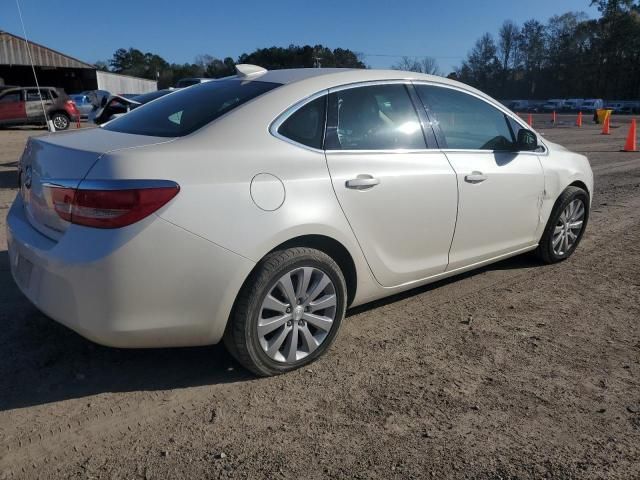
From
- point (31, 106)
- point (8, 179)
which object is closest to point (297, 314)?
point (8, 179)

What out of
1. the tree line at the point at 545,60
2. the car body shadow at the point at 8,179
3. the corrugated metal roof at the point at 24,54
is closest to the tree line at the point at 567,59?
the tree line at the point at 545,60

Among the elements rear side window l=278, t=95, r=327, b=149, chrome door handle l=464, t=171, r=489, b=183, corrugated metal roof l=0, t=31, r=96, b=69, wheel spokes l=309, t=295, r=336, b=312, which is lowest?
wheel spokes l=309, t=295, r=336, b=312

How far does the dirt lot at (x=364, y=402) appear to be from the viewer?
2.39 m

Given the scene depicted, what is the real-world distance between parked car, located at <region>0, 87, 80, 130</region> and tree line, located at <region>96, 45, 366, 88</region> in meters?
13.9

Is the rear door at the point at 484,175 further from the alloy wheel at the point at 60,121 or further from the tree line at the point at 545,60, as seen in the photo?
the tree line at the point at 545,60

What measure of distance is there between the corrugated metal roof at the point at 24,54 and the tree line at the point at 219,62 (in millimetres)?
12361

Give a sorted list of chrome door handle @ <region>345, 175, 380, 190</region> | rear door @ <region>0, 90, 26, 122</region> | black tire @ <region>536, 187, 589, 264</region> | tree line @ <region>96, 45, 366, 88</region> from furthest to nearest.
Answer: tree line @ <region>96, 45, 366, 88</region>, rear door @ <region>0, 90, 26, 122</region>, black tire @ <region>536, 187, 589, 264</region>, chrome door handle @ <region>345, 175, 380, 190</region>

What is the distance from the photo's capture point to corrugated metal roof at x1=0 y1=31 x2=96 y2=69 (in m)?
37.8

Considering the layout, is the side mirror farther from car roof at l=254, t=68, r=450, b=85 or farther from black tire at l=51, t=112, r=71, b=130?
black tire at l=51, t=112, r=71, b=130

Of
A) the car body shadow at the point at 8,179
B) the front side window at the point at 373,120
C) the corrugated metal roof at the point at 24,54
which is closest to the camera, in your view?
the front side window at the point at 373,120

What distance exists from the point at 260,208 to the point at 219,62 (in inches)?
3650

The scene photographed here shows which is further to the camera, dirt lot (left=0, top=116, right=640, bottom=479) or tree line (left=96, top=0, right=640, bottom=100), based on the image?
tree line (left=96, top=0, right=640, bottom=100)

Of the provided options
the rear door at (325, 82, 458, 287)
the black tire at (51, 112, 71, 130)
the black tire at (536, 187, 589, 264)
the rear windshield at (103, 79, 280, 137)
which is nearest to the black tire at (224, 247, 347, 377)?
the rear door at (325, 82, 458, 287)

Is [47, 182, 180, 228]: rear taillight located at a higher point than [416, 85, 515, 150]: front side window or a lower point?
lower
